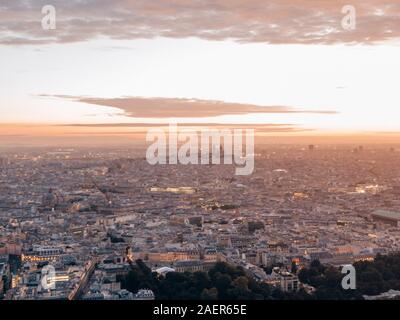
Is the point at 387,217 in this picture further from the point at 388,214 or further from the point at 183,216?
the point at 183,216

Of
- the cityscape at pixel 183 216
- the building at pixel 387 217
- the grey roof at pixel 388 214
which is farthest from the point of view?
the grey roof at pixel 388 214

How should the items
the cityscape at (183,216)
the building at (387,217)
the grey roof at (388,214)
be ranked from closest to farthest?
the cityscape at (183,216), the building at (387,217), the grey roof at (388,214)

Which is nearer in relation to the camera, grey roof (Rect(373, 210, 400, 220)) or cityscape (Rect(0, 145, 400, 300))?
cityscape (Rect(0, 145, 400, 300))

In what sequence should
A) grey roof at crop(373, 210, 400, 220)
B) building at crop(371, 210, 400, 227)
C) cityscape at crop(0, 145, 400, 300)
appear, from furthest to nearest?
grey roof at crop(373, 210, 400, 220)
building at crop(371, 210, 400, 227)
cityscape at crop(0, 145, 400, 300)

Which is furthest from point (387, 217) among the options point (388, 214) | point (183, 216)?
point (183, 216)

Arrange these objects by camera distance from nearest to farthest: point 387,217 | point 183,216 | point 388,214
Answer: point 387,217 → point 388,214 → point 183,216

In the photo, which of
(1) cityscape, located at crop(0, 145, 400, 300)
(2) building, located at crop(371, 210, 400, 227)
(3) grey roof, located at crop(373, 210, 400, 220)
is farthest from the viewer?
(3) grey roof, located at crop(373, 210, 400, 220)

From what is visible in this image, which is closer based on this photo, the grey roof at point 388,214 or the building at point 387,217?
the building at point 387,217

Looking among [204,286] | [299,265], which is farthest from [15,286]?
[299,265]

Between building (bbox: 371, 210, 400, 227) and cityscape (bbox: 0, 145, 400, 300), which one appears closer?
cityscape (bbox: 0, 145, 400, 300)

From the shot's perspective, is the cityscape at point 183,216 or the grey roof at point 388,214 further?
the grey roof at point 388,214

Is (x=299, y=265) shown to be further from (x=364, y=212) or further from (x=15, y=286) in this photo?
(x=364, y=212)

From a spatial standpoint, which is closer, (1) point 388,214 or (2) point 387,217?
(2) point 387,217
